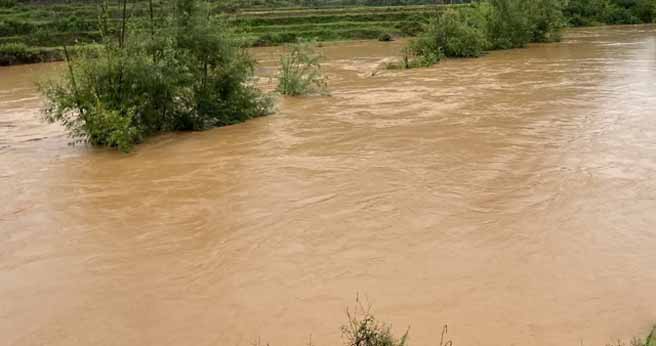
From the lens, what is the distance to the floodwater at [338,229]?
17.0 ft

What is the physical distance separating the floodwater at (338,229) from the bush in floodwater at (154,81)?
0.50 m

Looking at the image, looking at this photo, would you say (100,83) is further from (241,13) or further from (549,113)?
(241,13)

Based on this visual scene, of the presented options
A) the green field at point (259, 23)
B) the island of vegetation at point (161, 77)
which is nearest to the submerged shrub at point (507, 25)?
the green field at point (259, 23)

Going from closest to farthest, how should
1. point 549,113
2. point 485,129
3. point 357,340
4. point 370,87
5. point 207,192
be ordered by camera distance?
1. point 357,340
2. point 207,192
3. point 485,129
4. point 549,113
5. point 370,87

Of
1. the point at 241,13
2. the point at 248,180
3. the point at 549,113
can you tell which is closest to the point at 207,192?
the point at 248,180

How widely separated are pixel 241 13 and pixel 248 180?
35807 millimetres

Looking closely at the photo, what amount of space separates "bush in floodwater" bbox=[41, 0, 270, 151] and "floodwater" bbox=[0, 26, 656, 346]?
497 mm

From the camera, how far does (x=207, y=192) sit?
29.0 ft

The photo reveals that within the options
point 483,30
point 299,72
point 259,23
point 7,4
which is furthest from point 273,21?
point 299,72

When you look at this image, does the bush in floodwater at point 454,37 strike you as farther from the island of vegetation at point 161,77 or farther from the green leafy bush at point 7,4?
the green leafy bush at point 7,4

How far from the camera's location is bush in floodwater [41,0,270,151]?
11.2 metres

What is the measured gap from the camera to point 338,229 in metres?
7.25

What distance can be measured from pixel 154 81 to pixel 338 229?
586 cm

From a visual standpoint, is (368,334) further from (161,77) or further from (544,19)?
(544,19)
